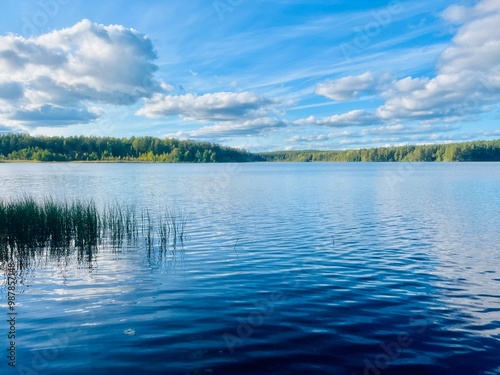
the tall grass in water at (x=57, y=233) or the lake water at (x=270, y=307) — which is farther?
the tall grass in water at (x=57, y=233)

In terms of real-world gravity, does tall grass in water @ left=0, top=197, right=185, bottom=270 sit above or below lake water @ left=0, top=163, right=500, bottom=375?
above

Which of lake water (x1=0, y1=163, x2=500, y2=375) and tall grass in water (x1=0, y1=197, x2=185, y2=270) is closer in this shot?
lake water (x1=0, y1=163, x2=500, y2=375)

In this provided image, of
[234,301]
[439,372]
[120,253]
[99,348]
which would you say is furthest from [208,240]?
[439,372]

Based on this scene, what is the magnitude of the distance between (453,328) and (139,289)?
33.7 ft

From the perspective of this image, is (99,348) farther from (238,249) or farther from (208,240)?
(208,240)

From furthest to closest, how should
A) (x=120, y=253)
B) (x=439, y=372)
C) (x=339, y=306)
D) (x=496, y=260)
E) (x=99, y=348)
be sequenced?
1. (x=120, y=253)
2. (x=496, y=260)
3. (x=339, y=306)
4. (x=99, y=348)
5. (x=439, y=372)

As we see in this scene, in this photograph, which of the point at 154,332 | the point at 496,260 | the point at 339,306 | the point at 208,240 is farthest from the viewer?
the point at 208,240

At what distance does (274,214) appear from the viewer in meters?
33.3

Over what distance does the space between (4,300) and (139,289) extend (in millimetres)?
4315

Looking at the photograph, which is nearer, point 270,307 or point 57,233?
point 270,307

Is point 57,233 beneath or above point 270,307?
above

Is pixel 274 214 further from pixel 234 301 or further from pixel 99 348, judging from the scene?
pixel 99 348

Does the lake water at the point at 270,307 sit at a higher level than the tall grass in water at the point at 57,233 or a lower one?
lower

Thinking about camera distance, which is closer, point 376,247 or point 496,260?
point 496,260
